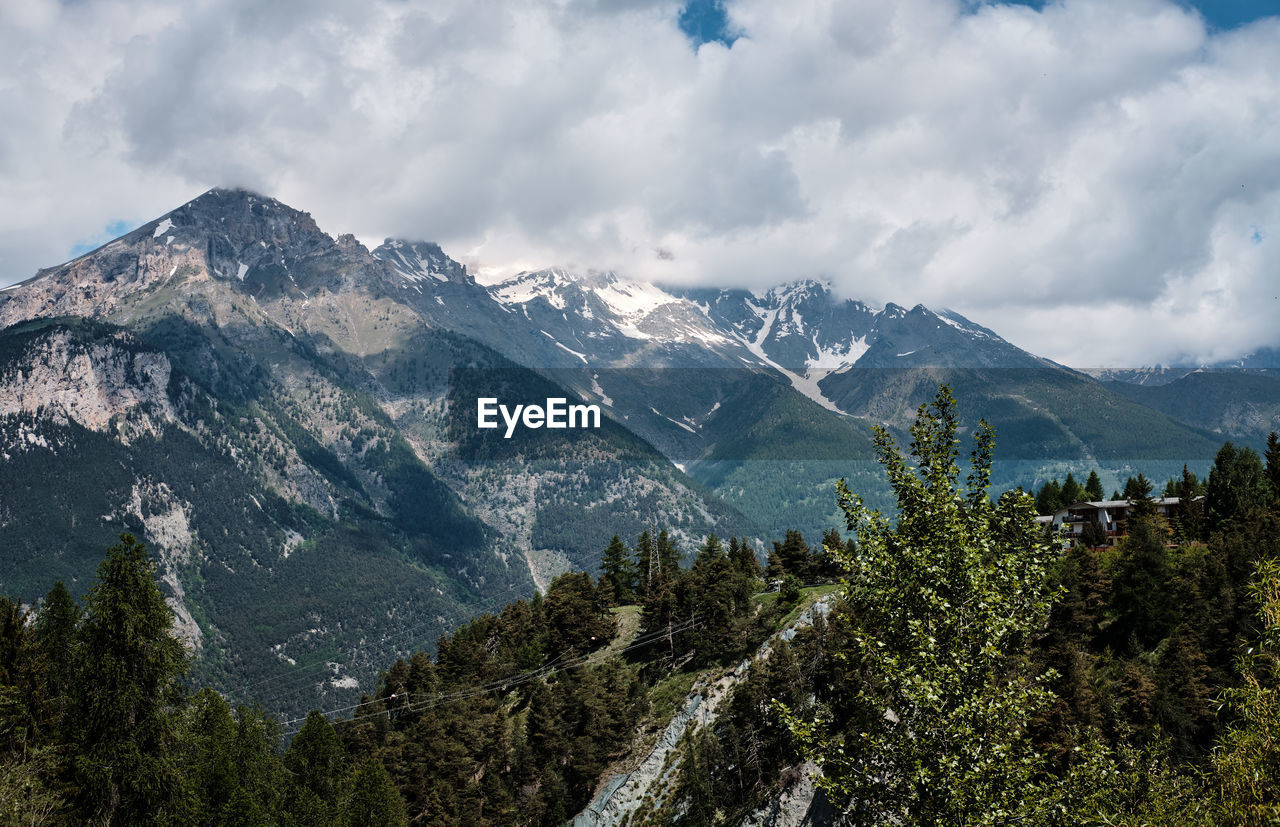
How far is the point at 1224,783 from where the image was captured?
70.9 feet

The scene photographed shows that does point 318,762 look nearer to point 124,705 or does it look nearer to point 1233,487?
point 124,705

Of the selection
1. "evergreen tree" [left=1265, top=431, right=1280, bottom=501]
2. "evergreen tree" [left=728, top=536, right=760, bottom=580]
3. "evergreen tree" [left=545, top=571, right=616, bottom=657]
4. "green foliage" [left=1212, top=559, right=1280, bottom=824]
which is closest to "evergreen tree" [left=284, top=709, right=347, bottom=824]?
"evergreen tree" [left=545, top=571, right=616, bottom=657]

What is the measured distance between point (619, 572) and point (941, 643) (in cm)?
12373

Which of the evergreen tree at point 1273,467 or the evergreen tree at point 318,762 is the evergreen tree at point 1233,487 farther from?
the evergreen tree at point 318,762

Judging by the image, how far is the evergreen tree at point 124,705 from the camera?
3569cm

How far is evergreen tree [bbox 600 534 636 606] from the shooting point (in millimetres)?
139875

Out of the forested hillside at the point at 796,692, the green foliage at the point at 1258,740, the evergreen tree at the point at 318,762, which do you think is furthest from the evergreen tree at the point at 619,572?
the green foliage at the point at 1258,740

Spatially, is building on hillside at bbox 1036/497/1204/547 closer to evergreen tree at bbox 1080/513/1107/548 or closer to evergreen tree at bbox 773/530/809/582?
evergreen tree at bbox 1080/513/1107/548

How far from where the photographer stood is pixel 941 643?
21.2 metres

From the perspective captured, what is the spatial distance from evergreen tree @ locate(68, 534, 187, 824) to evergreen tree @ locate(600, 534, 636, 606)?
103m

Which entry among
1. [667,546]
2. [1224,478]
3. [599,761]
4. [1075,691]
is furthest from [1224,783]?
[667,546]

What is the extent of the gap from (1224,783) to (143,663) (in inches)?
1500

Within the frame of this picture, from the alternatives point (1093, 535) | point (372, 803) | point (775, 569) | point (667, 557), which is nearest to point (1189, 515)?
point (1093, 535)

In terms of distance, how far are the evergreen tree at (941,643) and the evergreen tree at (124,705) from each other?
2880 cm
